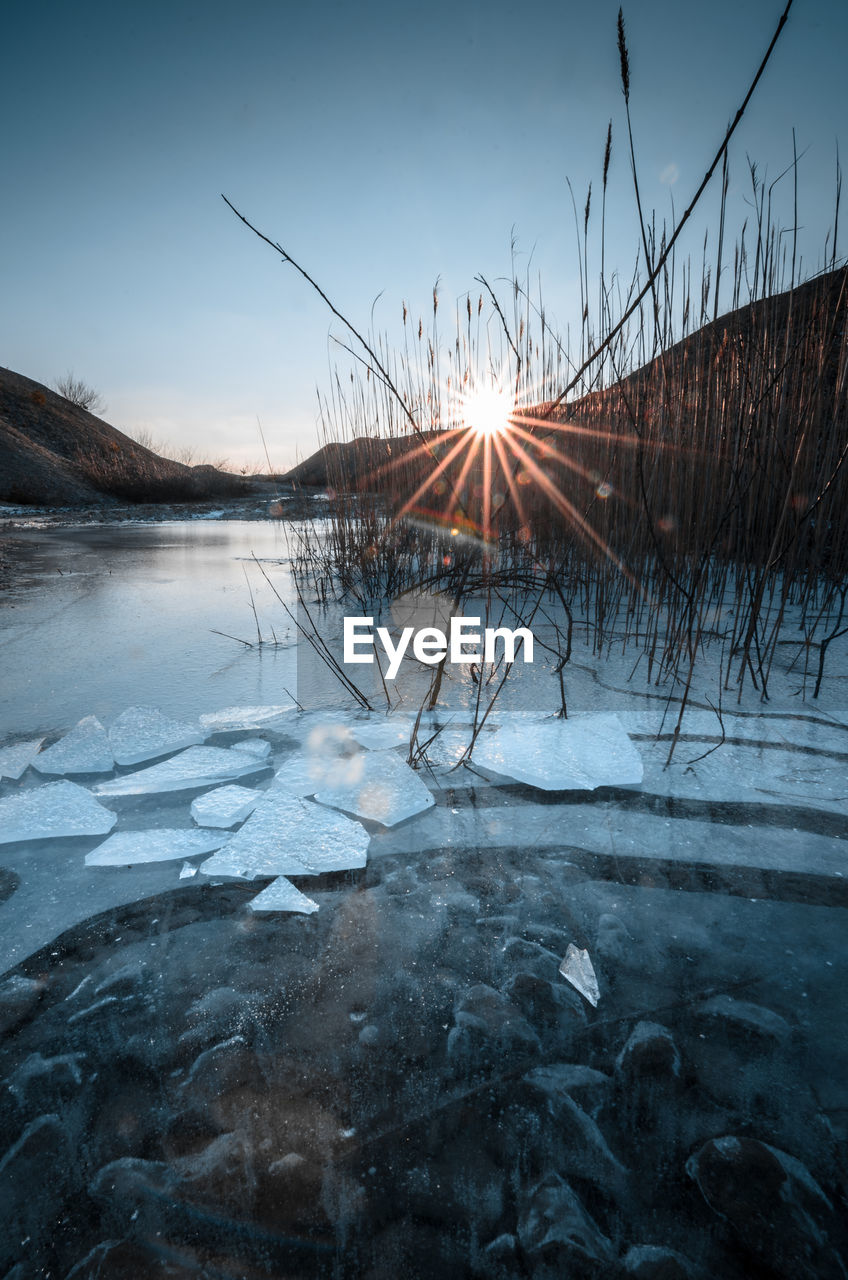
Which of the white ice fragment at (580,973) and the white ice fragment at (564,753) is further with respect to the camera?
the white ice fragment at (564,753)

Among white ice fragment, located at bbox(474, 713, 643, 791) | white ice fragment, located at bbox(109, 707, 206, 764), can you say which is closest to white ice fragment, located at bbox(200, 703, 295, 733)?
white ice fragment, located at bbox(109, 707, 206, 764)

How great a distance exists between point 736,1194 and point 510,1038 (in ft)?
0.55

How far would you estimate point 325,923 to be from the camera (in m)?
0.60

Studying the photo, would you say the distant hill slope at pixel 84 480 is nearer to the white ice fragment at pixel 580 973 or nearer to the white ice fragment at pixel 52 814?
the white ice fragment at pixel 52 814

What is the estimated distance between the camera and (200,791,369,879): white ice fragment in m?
0.69

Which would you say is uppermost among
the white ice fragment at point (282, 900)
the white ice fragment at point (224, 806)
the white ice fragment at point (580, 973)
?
the white ice fragment at point (224, 806)

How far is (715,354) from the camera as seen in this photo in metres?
1.51

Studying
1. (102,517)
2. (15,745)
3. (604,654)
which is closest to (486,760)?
(604,654)

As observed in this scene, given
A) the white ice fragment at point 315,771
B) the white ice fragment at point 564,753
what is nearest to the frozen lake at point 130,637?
the white ice fragment at point 315,771

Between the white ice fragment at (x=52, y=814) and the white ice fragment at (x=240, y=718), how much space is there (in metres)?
0.27

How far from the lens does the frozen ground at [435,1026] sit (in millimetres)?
351

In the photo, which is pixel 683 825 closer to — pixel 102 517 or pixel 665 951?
pixel 665 951

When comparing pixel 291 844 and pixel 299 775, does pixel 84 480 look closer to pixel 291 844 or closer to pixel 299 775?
pixel 299 775

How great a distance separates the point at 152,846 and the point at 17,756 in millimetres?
424
